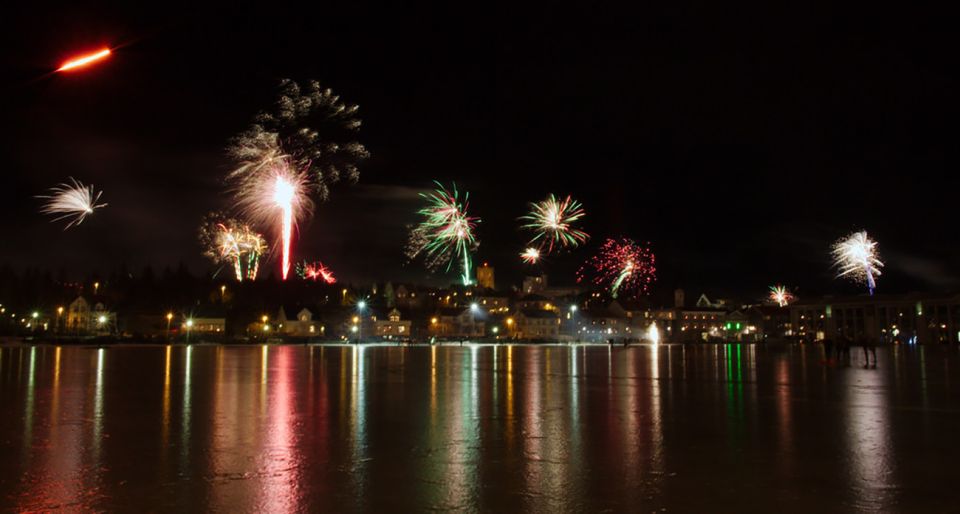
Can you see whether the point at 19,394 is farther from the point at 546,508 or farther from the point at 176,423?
the point at 546,508

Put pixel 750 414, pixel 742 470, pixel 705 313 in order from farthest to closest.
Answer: pixel 705 313 < pixel 750 414 < pixel 742 470

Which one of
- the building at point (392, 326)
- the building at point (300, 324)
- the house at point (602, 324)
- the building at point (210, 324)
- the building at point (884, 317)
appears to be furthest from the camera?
the house at point (602, 324)

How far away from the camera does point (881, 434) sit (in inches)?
463

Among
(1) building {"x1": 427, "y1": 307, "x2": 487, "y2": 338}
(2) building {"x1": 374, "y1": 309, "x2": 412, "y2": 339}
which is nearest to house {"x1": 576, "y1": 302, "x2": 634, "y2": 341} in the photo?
(1) building {"x1": 427, "y1": 307, "x2": 487, "y2": 338}

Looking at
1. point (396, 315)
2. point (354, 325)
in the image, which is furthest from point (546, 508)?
point (396, 315)

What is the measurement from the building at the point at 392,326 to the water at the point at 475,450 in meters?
114

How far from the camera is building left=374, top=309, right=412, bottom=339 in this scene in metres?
133

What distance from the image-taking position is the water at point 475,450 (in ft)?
24.3

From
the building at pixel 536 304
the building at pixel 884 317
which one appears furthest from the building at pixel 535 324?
the building at pixel 884 317

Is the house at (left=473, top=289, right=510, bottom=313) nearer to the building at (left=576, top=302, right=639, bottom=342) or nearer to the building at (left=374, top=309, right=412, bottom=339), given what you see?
the building at (left=576, top=302, right=639, bottom=342)

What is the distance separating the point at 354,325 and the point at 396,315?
39.9 feet

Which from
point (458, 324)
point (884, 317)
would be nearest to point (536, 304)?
point (458, 324)

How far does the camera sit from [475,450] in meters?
10.1

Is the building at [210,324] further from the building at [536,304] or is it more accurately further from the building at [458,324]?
the building at [536,304]
